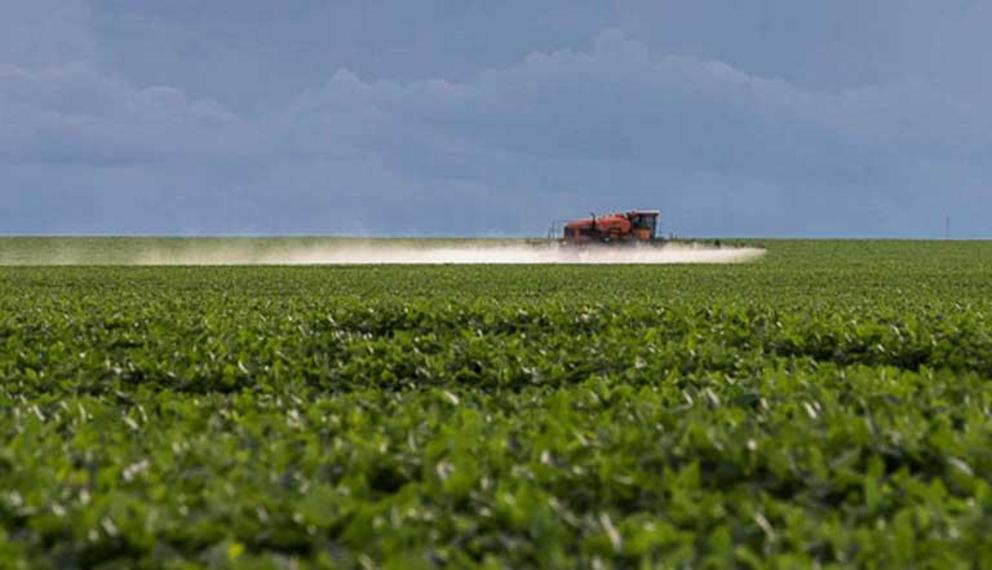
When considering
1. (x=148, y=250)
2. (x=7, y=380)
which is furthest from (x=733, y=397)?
(x=148, y=250)

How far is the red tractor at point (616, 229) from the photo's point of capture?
64688 millimetres

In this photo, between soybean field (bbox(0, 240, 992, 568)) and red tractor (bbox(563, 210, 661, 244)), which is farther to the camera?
red tractor (bbox(563, 210, 661, 244))

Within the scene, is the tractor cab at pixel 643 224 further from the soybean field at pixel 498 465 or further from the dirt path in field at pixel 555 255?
the soybean field at pixel 498 465

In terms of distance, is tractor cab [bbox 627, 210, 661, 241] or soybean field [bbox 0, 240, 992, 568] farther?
tractor cab [bbox 627, 210, 661, 241]

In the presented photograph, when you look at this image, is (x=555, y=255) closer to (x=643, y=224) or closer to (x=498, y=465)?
(x=643, y=224)

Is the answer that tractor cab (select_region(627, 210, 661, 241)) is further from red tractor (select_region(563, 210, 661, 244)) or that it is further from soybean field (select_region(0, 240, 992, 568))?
soybean field (select_region(0, 240, 992, 568))

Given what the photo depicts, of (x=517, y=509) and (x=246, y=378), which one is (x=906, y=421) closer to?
(x=517, y=509)

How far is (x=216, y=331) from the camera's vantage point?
18000 millimetres

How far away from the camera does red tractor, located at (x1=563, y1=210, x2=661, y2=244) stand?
6469 centimetres

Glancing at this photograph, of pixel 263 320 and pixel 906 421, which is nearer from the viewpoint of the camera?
pixel 906 421

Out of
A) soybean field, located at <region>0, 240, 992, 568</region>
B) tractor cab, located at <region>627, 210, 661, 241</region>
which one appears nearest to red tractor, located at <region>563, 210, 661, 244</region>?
tractor cab, located at <region>627, 210, 661, 241</region>

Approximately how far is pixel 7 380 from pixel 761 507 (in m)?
11.8

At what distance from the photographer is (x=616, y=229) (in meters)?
65.0

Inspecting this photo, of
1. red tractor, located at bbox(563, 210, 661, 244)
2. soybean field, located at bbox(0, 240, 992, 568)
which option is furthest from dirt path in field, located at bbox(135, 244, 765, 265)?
soybean field, located at bbox(0, 240, 992, 568)
